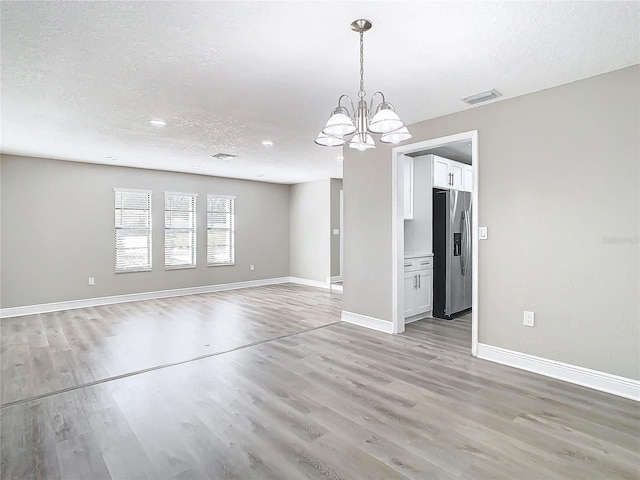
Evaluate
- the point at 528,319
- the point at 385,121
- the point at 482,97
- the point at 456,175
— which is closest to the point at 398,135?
the point at 385,121

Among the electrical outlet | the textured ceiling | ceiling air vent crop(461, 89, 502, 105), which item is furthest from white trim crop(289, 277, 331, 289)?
ceiling air vent crop(461, 89, 502, 105)

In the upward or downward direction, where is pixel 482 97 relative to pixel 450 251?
upward

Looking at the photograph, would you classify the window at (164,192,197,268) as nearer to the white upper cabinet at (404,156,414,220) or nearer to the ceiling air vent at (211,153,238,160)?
the ceiling air vent at (211,153,238,160)

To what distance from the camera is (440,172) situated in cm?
523

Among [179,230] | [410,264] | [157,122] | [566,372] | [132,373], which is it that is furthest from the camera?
[179,230]

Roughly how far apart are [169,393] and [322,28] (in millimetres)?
2934

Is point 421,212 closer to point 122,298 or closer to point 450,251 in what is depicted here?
point 450,251

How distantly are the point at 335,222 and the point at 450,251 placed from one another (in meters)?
3.54

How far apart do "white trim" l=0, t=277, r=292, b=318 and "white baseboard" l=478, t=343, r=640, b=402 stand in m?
5.90

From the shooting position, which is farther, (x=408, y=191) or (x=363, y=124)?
(x=408, y=191)

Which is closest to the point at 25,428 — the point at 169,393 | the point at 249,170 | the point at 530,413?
the point at 169,393

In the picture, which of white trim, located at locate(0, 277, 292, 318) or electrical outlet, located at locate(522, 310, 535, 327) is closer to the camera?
electrical outlet, located at locate(522, 310, 535, 327)

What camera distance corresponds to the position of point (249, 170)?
714 cm

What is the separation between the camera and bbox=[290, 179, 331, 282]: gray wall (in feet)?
27.2
